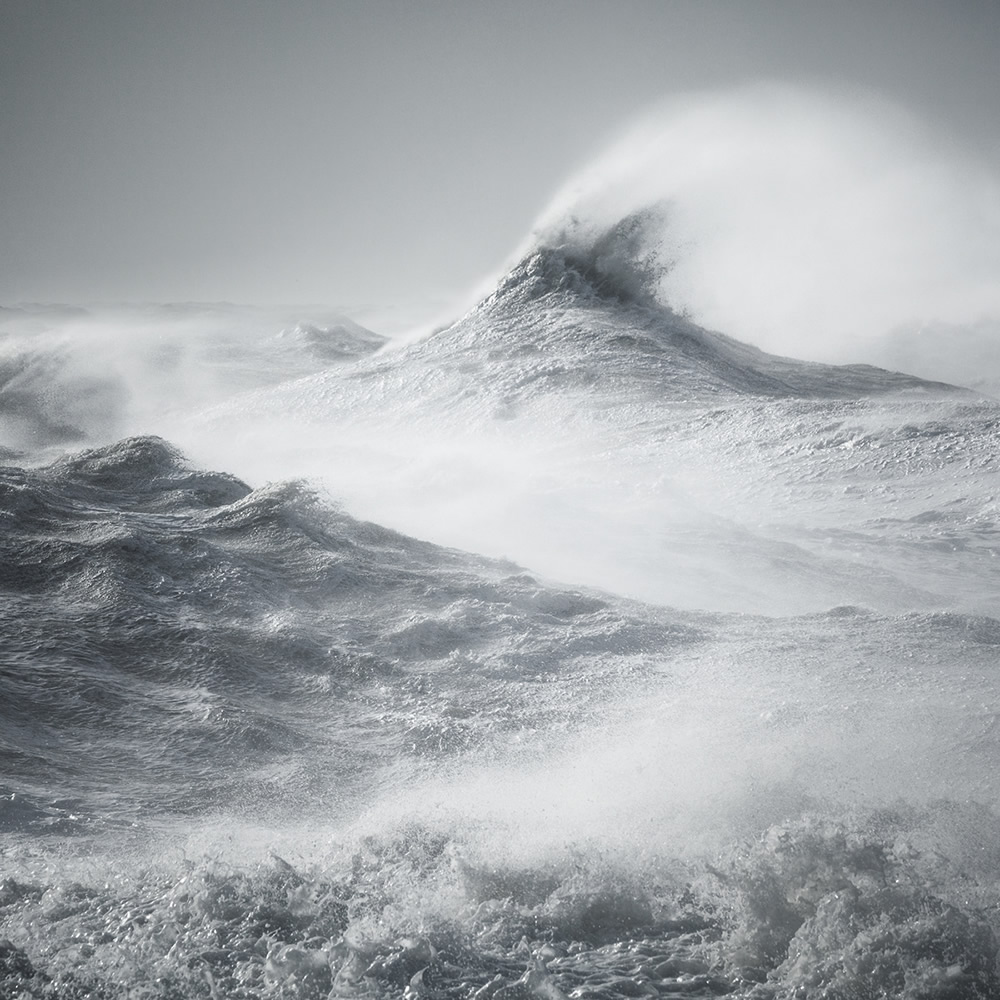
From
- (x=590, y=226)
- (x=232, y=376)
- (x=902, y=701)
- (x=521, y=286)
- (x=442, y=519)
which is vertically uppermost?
(x=590, y=226)

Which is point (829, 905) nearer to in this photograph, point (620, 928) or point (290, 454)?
point (620, 928)

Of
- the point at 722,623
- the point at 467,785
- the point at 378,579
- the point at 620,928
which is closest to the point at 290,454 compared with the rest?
the point at 378,579

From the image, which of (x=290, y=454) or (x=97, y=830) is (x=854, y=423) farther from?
(x=97, y=830)

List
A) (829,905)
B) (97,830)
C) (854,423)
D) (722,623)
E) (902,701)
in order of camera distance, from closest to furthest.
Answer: (829,905) < (97,830) < (902,701) < (722,623) < (854,423)

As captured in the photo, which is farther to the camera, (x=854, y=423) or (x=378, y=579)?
(x=854, y=423)

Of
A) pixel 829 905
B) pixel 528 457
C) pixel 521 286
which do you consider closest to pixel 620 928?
pixel 829 905

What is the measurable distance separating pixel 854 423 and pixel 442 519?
660cm

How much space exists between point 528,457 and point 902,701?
803 centimetres

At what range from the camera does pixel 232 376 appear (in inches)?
810

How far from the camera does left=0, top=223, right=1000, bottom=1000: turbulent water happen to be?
2926 mm

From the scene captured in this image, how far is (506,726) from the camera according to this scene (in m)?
4.82

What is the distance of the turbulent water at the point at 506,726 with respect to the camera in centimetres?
293

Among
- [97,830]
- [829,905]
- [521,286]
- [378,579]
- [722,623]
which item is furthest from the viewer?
[521,286]

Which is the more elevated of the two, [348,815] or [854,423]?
[854,423]
